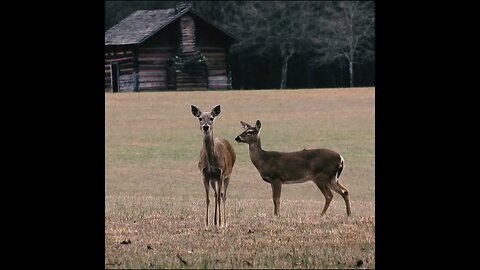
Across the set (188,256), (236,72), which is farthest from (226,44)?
(188,256)

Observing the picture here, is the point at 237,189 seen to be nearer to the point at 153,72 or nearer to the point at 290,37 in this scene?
the point at 153,72

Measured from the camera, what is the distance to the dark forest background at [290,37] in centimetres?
4234

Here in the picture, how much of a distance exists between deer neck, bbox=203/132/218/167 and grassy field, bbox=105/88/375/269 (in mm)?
590

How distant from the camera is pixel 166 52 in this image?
40156 mm

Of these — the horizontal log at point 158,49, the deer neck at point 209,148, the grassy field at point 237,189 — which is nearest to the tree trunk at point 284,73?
the grassy field at point 237,189

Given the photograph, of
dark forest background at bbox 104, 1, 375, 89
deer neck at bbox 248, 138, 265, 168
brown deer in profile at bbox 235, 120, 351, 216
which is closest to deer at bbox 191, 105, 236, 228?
deer neck at bbox 248, 138, 265, 168

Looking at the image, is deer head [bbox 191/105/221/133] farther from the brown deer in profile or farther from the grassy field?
the brown deer in profile

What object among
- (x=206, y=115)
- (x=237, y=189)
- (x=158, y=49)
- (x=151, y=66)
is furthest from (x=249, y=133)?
(x=158, y=49)

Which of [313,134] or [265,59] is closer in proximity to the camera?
[313,134]

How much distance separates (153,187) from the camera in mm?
19156

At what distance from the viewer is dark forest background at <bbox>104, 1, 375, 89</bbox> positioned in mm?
42344

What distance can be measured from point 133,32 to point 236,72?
6.59 meters

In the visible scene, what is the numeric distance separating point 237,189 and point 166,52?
21935 mm
